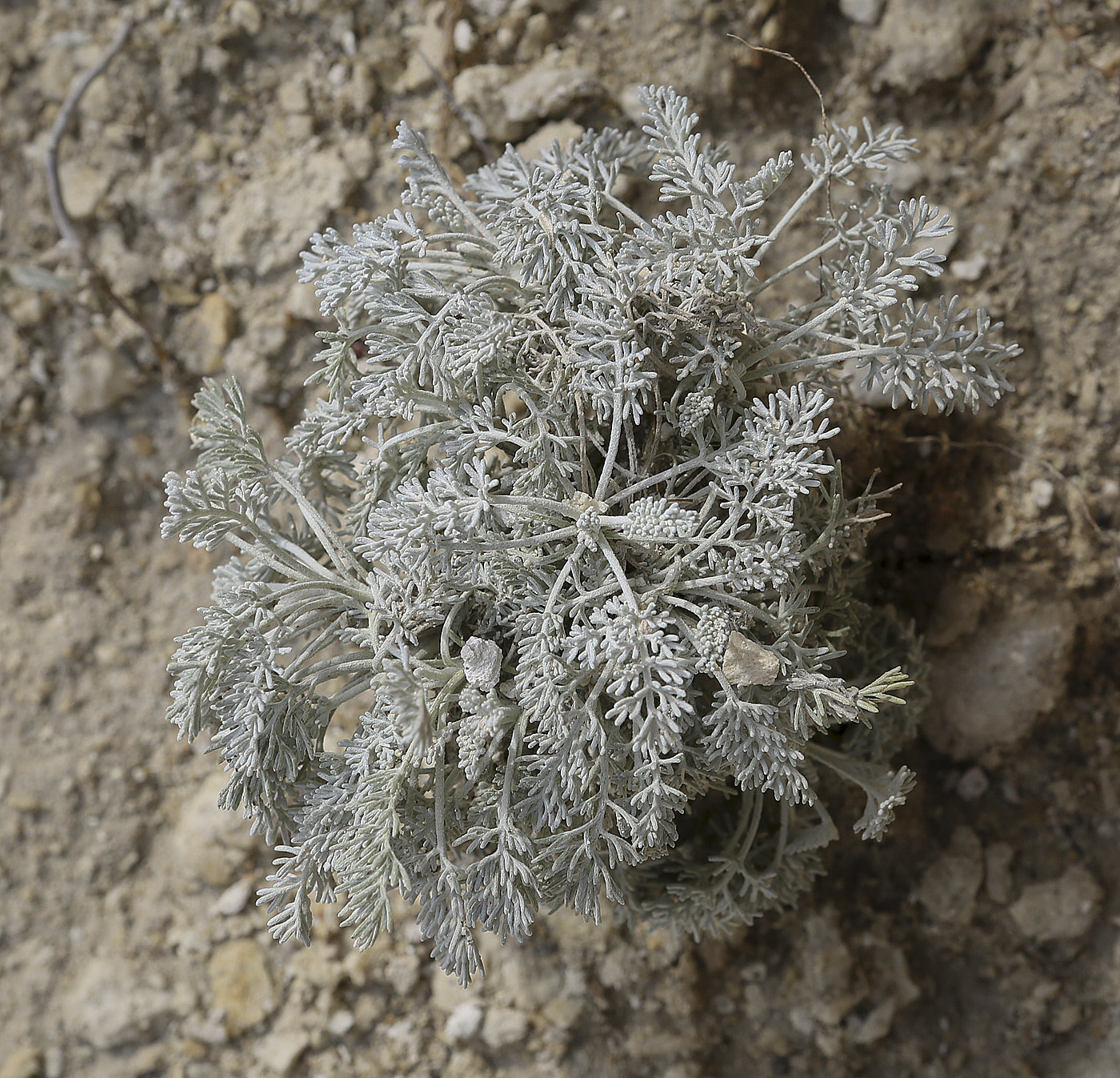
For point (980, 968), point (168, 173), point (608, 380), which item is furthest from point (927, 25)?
point (980, 968)

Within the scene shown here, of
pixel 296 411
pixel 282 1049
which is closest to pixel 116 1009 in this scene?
pixel 282 1049

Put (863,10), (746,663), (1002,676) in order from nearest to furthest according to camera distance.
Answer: (746,663), (1002,676), (863,10)

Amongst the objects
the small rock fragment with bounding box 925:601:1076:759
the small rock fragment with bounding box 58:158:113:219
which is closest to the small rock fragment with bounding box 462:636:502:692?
the small rock fragment with bounding box 925:601:1076:759

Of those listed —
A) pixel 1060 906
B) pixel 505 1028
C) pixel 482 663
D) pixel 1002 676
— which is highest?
pixel 482 663

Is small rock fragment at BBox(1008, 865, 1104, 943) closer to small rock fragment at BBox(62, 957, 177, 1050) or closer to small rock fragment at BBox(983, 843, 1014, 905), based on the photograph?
small rock fragment at BBox(983, 843, 1014, 905)

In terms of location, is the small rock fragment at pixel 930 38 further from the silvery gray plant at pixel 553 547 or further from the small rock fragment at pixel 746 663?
the small rock fragment at pixel 746 663

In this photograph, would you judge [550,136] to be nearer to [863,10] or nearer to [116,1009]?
[863,10]

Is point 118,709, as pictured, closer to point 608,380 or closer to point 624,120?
point 608,380

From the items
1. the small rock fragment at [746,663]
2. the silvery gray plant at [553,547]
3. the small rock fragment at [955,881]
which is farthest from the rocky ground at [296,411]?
the small rock fragment at [746,663]

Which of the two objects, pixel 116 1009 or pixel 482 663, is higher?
pixel 482 663
